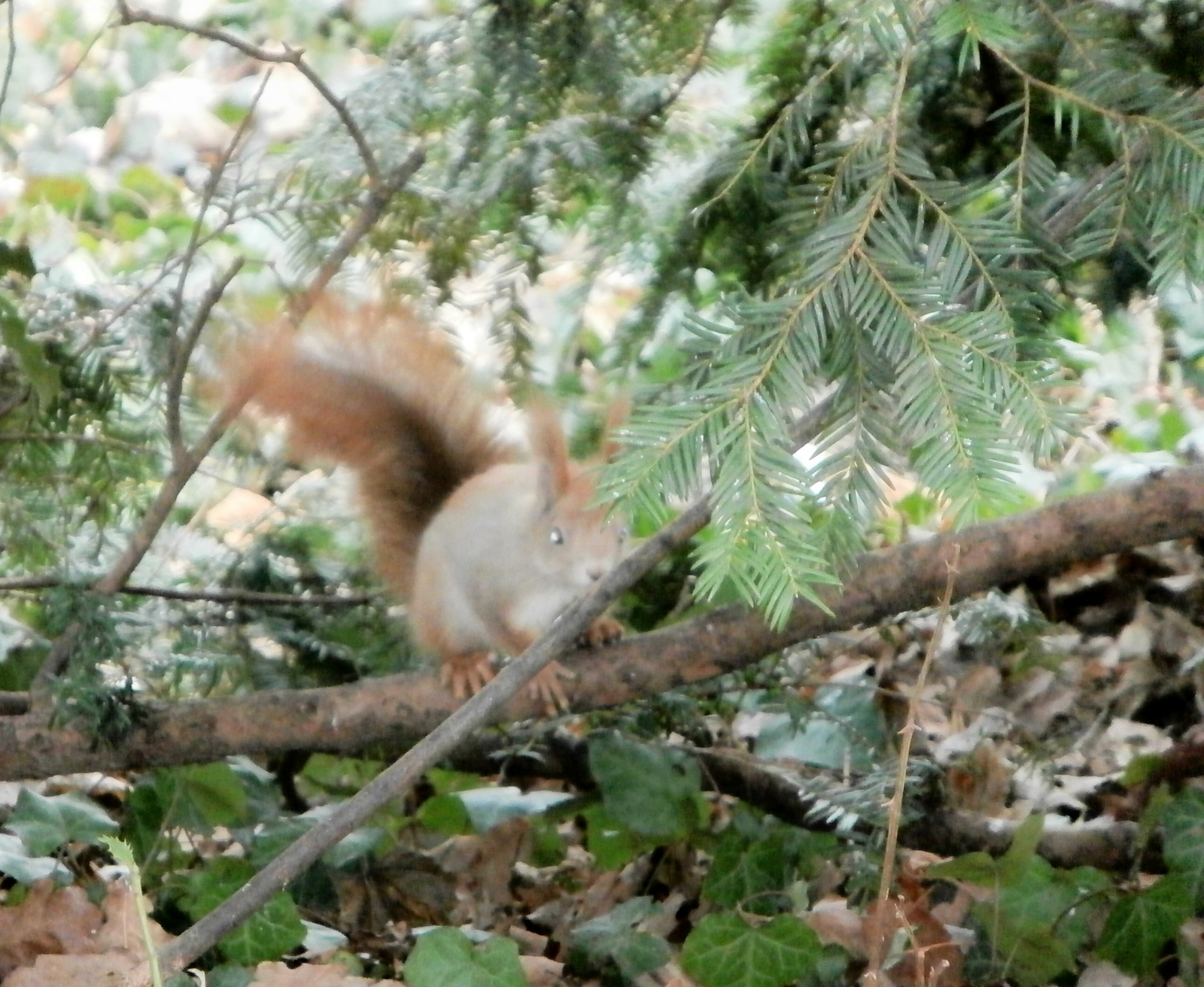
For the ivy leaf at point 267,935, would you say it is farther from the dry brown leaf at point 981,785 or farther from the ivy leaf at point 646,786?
the dry brown leaf at point 981,785

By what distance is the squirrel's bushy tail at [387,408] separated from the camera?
1.69 meters

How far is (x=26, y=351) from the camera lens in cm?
124

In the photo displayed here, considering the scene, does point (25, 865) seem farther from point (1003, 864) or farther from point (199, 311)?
point (1003, 864)

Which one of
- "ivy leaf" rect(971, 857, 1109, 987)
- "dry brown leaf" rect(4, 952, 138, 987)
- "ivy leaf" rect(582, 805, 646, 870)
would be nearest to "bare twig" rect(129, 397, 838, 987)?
"dry brown leaf" rect(4, 952, 138, 987)

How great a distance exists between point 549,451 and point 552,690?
1.07 feet

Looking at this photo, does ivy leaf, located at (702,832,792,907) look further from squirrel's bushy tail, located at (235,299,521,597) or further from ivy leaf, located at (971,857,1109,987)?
squirrel's bushy tail, located at (235,299,521,597)

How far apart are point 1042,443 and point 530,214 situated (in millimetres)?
977

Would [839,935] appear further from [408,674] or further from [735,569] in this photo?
[735,569]

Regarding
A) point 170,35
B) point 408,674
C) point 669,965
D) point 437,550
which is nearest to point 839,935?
point 669,965

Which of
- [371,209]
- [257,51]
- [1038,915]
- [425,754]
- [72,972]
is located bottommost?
[1038,915]

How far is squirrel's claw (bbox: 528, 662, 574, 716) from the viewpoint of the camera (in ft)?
5.21

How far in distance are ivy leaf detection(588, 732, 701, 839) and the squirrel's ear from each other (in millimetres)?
321

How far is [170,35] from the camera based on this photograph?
14.3 ft

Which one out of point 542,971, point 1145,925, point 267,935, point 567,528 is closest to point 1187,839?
point 1145,925
